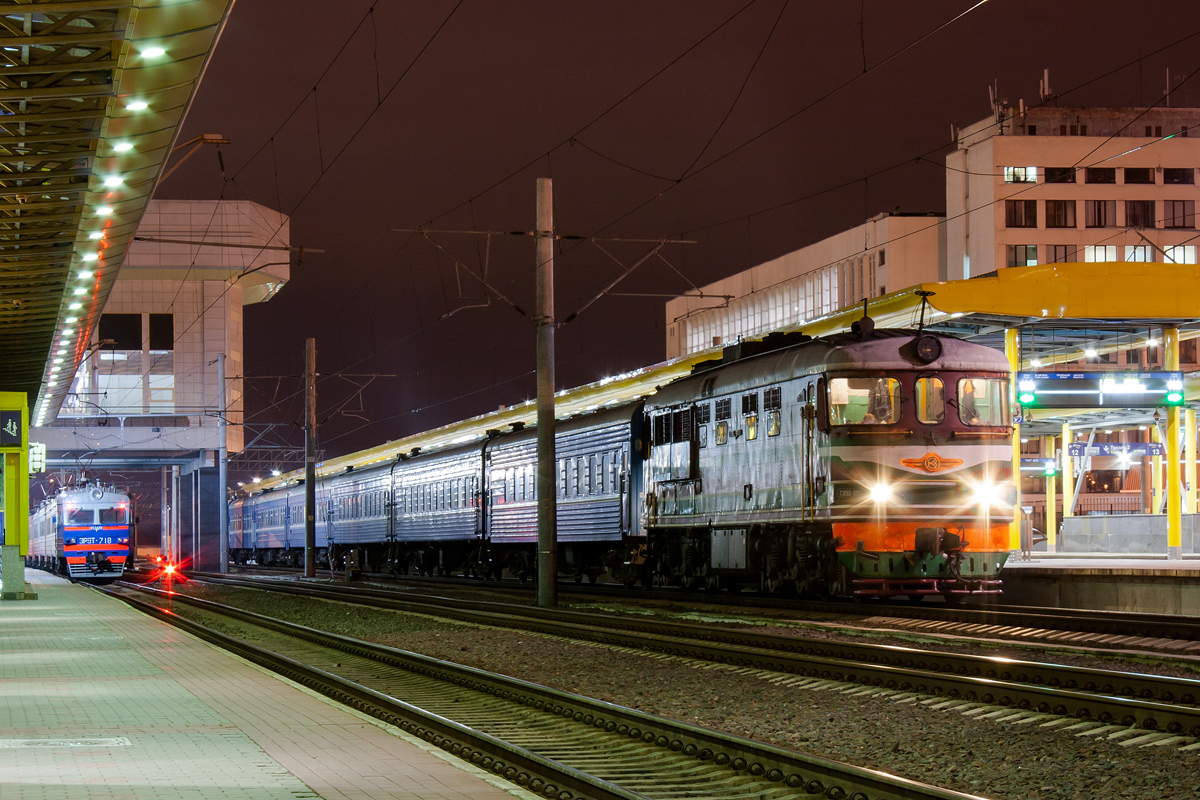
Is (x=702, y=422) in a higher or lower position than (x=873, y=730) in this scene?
higher

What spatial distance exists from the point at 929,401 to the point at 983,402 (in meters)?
0.95

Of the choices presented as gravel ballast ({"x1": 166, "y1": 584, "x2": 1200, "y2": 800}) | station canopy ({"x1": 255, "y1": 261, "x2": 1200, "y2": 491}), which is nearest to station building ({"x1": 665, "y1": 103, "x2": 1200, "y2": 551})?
station canopy ({"x1": 255, "y1": 261, "x2": 1200, "y2": 491})

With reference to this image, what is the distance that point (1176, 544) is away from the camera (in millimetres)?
33375

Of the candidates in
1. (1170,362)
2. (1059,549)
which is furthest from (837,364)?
(1059,549)

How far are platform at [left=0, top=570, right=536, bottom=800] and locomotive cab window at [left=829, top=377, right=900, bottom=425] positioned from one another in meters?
8.57

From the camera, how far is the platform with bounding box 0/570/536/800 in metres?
7.71

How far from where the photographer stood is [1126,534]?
37719 millimetres

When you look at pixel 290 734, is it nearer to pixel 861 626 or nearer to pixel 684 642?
pixel 684 642

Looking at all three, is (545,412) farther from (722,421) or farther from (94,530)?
(94,530)

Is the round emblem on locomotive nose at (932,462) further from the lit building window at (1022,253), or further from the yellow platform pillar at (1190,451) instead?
the lit building window at (1022,253)

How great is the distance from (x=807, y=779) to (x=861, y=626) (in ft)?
30.3

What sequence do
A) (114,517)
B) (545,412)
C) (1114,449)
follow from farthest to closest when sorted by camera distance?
1. (114,517)
2. (1114,449)
3. (545,412)

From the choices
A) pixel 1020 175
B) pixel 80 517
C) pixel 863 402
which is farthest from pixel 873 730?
pixel 1020 175

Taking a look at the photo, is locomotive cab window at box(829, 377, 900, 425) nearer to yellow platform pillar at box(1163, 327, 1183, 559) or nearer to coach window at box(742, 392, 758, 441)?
coach window at box(742, 392, 758, 441)
